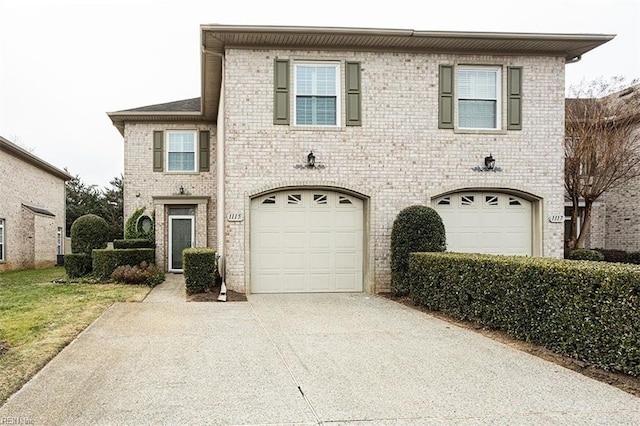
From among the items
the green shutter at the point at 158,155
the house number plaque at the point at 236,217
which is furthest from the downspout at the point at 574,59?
the green shutter at the point at 158,155

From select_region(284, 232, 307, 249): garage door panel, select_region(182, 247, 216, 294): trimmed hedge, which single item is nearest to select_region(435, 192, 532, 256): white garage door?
select_region(284, 232, 307, 249): garage door panel

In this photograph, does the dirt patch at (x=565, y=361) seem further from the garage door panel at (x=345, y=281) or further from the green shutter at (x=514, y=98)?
the green shutter at (x=514, y=98)

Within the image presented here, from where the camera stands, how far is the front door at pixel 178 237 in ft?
55.6

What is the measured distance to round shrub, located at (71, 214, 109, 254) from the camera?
15.6 m

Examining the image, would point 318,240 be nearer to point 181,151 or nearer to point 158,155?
point 181,151

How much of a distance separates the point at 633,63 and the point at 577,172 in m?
5.39

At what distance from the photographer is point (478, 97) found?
11.8m

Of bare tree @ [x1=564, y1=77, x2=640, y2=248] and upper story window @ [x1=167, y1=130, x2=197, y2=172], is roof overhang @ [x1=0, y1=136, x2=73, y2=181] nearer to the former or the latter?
upper story window @ [x1=167, y1=130, x2=197, y2=172]

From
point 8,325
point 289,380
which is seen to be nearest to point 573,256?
point 289,380

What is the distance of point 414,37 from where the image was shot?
11.0 m

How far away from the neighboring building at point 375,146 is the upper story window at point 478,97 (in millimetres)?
24

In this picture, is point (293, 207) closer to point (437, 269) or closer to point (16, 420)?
point (437, 269)

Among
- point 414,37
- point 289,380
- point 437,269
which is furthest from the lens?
point 414,37

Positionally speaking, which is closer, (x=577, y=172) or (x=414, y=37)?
(x=414, y=37)
